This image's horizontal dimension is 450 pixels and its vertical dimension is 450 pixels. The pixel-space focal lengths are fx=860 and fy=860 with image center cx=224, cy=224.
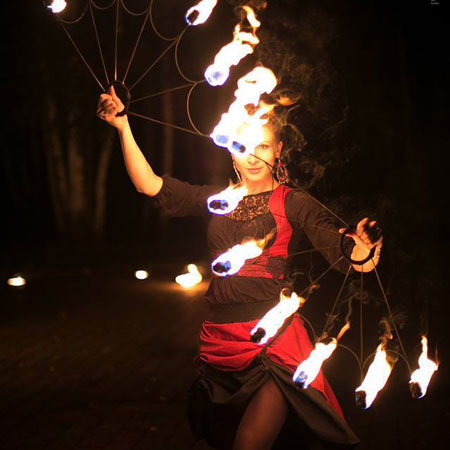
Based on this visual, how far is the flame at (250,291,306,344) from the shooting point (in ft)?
12.8

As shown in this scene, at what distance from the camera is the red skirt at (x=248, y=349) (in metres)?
4.20

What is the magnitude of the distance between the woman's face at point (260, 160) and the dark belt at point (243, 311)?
634 mm

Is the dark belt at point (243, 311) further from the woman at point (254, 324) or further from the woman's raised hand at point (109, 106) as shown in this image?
the woman's raised hand at point (109, 106)

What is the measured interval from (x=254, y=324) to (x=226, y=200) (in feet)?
2.08

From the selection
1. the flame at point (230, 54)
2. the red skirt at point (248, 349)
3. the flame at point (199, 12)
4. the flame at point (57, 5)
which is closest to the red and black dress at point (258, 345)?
the red skirt at point (248, 349)

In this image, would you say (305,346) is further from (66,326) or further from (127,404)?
(66,326)

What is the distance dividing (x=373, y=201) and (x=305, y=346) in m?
2.48

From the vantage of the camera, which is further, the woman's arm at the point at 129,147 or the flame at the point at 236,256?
the woman's arm at the point at 129,147

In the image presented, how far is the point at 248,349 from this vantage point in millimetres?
4234

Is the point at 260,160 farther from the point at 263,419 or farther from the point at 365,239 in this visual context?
the point at 263,419

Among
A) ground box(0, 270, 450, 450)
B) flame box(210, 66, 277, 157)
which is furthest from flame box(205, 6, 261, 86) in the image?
ground box(0, 270, 450, 450)

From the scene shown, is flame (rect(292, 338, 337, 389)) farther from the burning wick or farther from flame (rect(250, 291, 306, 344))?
flame (rect(250, 291, 306, 344))

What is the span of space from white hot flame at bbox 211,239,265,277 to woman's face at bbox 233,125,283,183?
398 mm

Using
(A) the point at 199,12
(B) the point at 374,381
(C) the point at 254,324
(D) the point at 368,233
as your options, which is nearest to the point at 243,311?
(C) the point at 254,324
